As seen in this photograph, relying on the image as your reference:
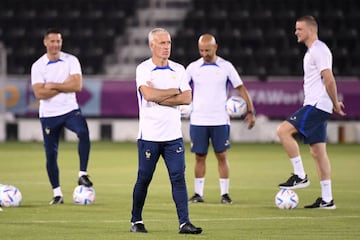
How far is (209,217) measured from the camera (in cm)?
1272

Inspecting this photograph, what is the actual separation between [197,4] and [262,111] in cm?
599

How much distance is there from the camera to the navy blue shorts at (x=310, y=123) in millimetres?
13734

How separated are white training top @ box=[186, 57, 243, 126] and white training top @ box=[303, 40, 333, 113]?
58.4 inches

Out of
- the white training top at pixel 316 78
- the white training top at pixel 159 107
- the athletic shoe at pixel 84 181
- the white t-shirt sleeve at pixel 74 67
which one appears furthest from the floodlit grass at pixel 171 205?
the white t-shirt sleeve at pixel 74 67

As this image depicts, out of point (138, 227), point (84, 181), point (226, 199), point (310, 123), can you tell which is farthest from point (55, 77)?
point (138, 227)

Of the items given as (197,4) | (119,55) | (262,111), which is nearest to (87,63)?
(119,55)

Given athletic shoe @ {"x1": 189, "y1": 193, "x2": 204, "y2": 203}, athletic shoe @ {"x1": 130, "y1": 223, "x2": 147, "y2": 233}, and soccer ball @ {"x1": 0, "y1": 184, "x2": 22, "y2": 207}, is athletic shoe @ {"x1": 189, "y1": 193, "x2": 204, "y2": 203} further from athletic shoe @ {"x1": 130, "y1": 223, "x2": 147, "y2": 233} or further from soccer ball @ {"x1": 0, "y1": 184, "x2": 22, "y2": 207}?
athletic shoe @ {"x1": 130, "y1": 223, "x2": 147, "y2": 233}

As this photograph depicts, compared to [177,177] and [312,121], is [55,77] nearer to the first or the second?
[312,121]

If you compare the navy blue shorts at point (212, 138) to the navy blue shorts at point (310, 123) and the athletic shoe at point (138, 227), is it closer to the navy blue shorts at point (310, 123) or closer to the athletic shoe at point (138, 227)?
the navy blue shorts at point (310, 123)

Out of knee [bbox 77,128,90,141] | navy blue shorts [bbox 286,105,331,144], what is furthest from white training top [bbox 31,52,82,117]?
navy blue shorts [bbox 286,105,331,144]

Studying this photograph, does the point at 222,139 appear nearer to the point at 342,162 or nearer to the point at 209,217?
the point at 209,217

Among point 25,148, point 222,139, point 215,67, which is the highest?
point 215,67

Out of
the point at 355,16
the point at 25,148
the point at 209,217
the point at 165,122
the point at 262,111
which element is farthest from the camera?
the point at 355,16

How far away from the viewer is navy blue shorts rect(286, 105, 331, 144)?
13734 millimetres
